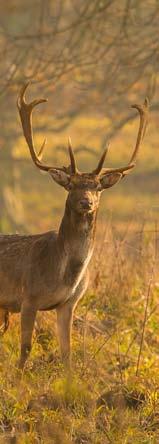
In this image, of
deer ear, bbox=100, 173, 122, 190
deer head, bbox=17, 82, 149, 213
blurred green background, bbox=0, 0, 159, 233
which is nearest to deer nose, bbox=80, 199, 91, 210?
deer head, bbox=17, 82, 149, 213

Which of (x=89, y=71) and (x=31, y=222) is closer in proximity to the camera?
(x=89, y=71)

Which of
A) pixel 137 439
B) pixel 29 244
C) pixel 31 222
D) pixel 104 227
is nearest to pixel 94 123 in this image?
pixel 31 222

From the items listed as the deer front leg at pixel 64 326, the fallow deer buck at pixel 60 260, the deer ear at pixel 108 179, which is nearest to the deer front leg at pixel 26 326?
the fallow deer buck at pixel 60 260

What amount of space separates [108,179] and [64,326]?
1.14 metres

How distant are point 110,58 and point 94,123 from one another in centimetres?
1111

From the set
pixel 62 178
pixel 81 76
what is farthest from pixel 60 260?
pixel 81 76

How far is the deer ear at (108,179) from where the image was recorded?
10547 mm

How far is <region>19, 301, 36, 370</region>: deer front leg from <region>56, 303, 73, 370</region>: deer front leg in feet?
0.97

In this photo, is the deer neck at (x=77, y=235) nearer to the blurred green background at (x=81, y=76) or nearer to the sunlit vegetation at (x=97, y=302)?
the sunlit vegetation at (x=97, y=302)

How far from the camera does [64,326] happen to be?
10.9 meters

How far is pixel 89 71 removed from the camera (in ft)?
57.0

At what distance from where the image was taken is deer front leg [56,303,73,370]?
35.5 ft

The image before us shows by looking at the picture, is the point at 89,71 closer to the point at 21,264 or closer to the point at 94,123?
the point at 21,264

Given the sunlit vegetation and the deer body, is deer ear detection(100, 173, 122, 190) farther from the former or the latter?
the sunlit vegetation
